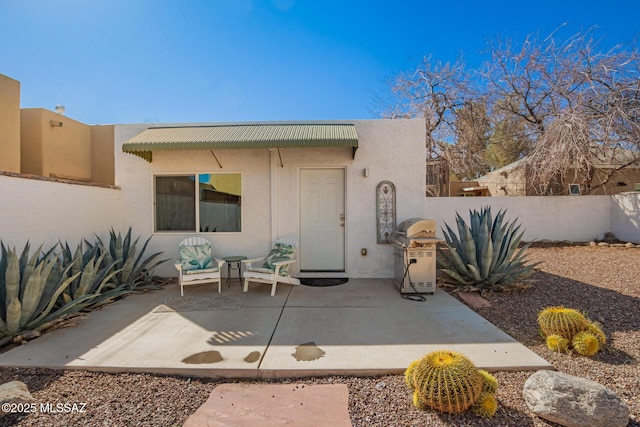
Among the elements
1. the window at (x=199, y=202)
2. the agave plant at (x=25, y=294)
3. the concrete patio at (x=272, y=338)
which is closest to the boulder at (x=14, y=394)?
the concrete patio at (x=272, y=338)

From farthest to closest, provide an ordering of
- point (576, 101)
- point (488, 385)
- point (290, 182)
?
point (576, 101)
point (290, 182)
point (488, 385)

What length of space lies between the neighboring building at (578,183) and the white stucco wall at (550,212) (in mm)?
1448

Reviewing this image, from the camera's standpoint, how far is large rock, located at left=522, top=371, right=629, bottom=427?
237 centimetres

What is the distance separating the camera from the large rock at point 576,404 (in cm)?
237

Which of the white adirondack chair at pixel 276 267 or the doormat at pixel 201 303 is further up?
the white adirondack chair at pixel 276 267

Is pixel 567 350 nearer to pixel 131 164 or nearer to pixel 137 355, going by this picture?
pixel 137 355

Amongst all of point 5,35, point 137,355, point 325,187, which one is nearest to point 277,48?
point 325,187

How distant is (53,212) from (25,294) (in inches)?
87.6

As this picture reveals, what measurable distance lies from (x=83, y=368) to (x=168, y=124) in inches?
215

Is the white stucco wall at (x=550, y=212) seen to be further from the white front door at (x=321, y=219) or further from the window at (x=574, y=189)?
the white front door at (x=321, y=219)

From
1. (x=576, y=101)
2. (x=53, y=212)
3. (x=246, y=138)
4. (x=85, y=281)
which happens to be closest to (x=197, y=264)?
(x=85, y=281)

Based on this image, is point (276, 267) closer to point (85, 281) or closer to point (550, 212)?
point (85, 281)

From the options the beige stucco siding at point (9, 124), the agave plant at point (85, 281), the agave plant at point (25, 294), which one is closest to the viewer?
the agave plant at point (25, 294)

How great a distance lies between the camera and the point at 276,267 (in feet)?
19.7
